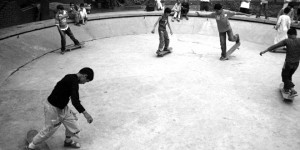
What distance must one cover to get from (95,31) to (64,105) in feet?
30.5

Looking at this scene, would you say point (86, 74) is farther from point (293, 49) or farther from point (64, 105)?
point (293, 49)

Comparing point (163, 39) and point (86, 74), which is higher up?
point (163, 39)

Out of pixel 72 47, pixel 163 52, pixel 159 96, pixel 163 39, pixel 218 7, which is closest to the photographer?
pixel 159 96

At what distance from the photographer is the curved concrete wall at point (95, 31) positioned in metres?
8.75

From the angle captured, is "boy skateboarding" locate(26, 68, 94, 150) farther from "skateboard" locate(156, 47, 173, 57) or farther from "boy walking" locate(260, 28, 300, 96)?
"skateboard" locate(156, 47, 173, 57)

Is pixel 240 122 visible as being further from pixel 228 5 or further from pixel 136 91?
pixel 228 5

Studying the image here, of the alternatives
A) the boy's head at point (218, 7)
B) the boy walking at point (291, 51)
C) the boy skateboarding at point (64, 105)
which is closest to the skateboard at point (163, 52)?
the boy's head at point (218, 7)

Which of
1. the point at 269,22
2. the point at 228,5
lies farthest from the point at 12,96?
the point at 228,5

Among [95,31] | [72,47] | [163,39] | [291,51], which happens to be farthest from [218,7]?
[95,31]

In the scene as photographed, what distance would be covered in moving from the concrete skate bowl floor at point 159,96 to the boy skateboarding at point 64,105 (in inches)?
19.5

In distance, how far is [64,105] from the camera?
391cm

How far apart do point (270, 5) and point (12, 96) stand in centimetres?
1775

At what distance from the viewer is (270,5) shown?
18078 millimetres

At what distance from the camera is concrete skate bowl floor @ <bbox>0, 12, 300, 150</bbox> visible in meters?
4.63
